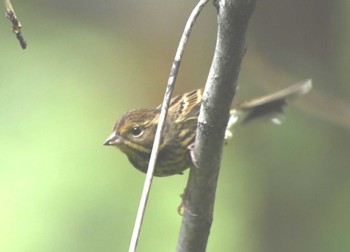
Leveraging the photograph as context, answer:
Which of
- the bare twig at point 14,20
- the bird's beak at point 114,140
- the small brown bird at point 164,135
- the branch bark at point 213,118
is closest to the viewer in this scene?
the branch bark at point 213,118

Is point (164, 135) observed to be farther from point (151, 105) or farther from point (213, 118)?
point (151, 105)

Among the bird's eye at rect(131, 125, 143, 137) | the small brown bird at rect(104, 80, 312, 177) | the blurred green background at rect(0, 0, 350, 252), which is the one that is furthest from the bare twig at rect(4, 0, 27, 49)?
the blurred green background at rect(0, 0, 350, 252)

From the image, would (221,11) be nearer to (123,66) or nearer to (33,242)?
(33,242)

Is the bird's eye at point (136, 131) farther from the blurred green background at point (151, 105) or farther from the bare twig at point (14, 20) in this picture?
the blurred green background at point (151, 105)

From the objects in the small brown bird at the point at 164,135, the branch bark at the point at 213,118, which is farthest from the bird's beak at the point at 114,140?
the branch bark at the point at 213,118

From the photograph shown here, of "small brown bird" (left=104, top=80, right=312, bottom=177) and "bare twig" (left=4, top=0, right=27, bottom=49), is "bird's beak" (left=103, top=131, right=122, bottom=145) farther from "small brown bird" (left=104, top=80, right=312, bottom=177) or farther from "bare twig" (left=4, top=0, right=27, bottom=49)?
"bare twig" (left=4, top=0, right=27, bottom=49)

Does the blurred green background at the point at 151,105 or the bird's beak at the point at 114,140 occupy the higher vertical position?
the blurred green background at the point at 151,105

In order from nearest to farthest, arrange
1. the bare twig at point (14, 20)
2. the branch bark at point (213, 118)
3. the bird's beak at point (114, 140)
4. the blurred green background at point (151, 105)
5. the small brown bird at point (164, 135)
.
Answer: the branch bark at point (213, 118) → the bare twig at point (14, 20) → the small brown bird at point (164, 135) → the bird's beak at point (114, 140) → the blurred green background at point (151, 105)
